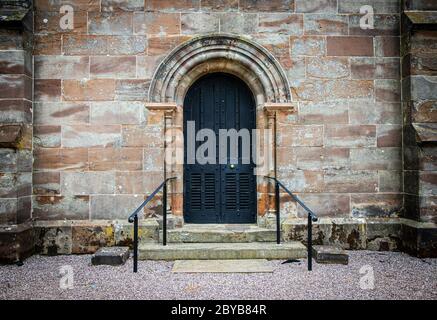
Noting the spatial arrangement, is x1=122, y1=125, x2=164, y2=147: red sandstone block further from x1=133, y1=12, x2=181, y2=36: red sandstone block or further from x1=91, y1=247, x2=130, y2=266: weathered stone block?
x1=91, y1=247, x2=130, y2=266: weathered stone block

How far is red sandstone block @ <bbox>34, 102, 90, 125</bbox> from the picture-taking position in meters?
A: 5.52

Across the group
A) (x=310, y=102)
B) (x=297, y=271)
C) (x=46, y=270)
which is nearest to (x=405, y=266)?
(x=297, y=271)

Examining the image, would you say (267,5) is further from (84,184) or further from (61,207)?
(61,207)

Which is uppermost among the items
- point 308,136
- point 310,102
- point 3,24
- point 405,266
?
point 3,24

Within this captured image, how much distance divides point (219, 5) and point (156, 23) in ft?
3.54

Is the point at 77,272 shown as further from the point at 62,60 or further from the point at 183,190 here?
the point at 62,60

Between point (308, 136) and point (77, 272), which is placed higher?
point (308, 136)

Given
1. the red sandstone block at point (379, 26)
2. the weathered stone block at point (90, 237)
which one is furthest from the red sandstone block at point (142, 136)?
the red sandstone block at point (379, 26)

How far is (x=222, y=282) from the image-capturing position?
4.14m

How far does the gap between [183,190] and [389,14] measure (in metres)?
A: 4.54

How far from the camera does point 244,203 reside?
6.01 metres

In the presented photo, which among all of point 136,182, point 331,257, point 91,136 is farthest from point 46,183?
point 331,257

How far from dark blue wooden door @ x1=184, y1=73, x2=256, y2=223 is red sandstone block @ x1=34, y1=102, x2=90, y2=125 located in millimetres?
1684

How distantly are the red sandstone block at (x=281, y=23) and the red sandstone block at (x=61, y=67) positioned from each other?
295cm
